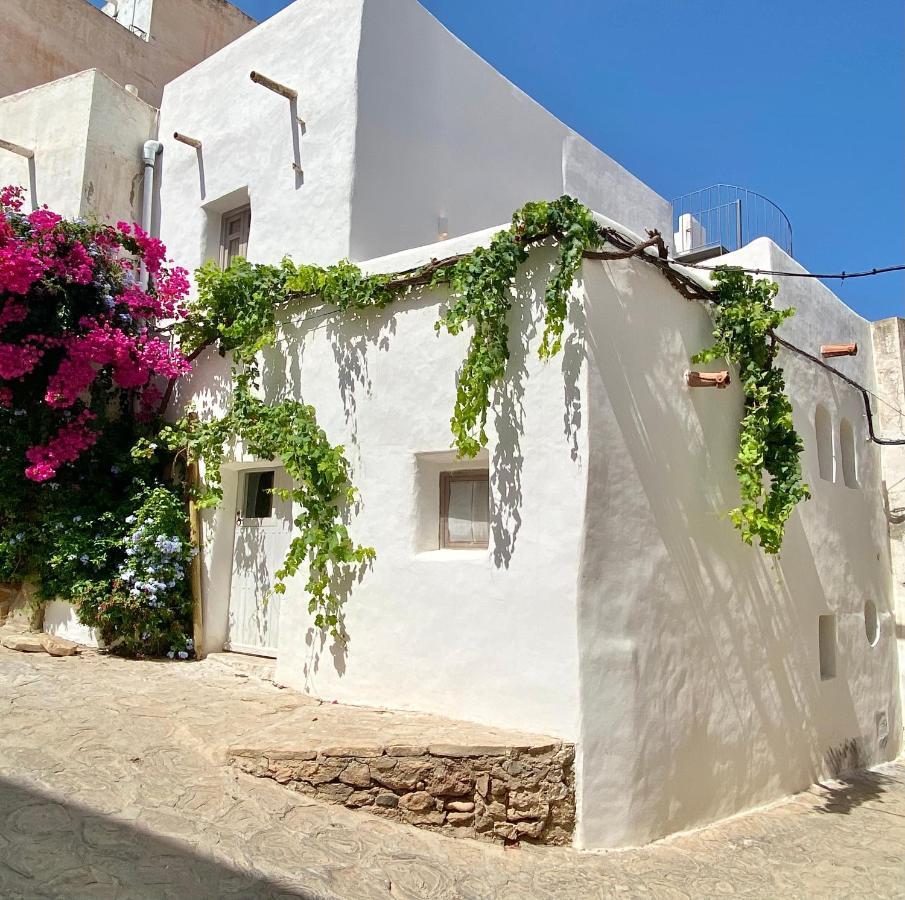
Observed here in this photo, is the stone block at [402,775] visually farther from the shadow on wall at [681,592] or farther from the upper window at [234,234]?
the upper window at [234,234]

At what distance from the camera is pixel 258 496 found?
805cm

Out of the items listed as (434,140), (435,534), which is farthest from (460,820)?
(434,140)

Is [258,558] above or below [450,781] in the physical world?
above

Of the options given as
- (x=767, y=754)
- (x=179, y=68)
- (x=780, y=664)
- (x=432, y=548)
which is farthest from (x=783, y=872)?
(x=179, y=68)

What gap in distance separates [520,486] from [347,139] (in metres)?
4.22

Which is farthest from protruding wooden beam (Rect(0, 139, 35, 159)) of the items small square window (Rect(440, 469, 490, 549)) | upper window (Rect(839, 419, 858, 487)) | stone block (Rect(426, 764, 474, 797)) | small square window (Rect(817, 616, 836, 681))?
small square window (Rect(817, 616, 836, 681))

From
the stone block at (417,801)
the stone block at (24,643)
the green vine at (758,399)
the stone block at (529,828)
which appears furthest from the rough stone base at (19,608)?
the green vine at (758,399)

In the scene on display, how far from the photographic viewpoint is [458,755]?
5137 millimetres

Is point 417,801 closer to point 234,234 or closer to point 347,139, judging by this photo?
point 347,139

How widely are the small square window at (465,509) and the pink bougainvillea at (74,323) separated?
338 cm

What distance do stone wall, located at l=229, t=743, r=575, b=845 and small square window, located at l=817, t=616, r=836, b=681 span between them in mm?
4154

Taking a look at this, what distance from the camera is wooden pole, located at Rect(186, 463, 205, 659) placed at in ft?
25.4

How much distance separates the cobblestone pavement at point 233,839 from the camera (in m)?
4.03

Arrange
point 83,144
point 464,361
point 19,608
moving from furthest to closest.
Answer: point 83,144
point 19,608
point 464,361
